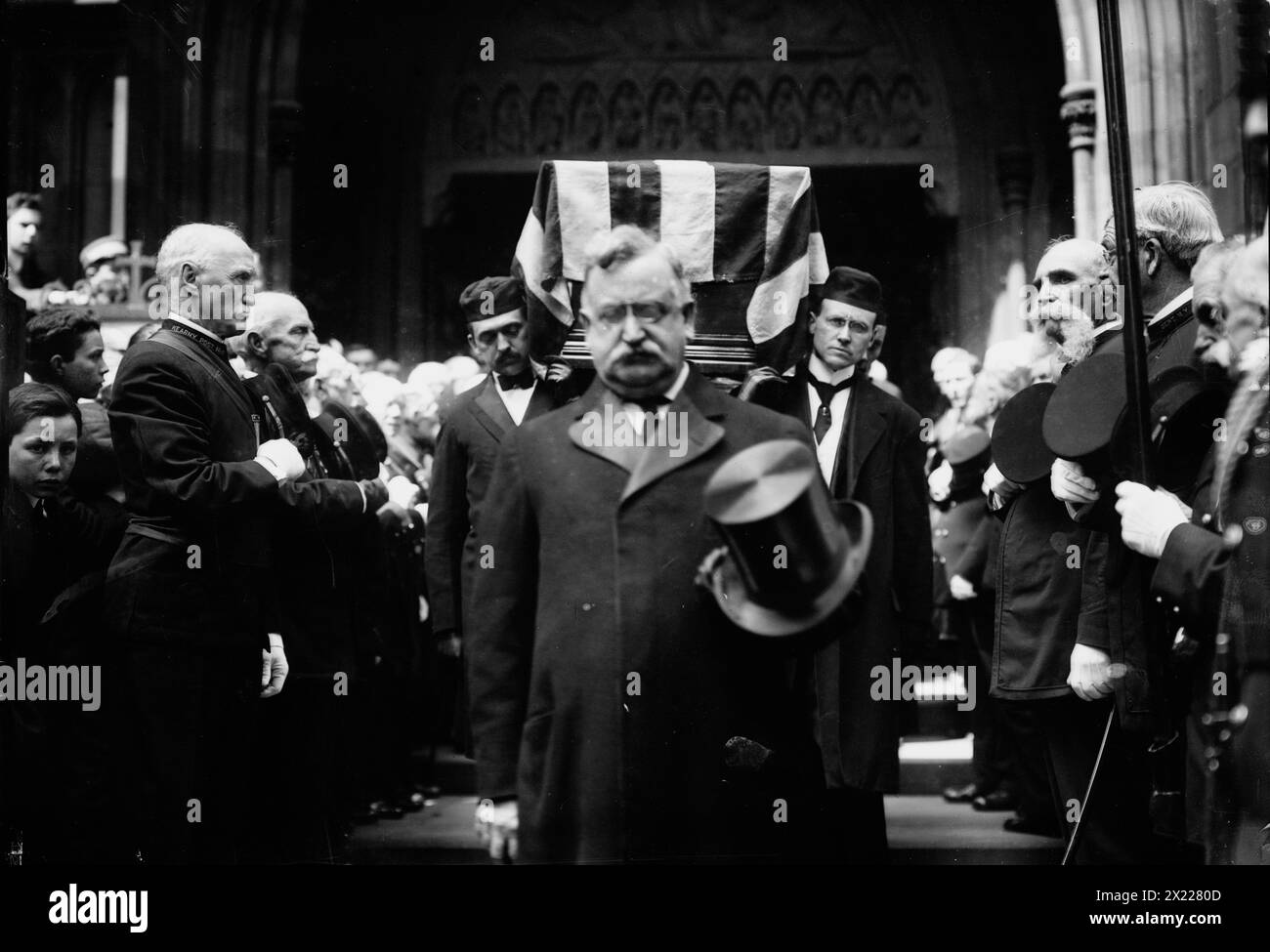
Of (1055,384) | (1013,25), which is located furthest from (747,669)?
(1013,25)

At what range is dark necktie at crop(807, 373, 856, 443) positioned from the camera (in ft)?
17.1

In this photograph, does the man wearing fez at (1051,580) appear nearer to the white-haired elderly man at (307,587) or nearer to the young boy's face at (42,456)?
the white-haired elderly man at (307,587)

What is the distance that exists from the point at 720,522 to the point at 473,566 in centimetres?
127

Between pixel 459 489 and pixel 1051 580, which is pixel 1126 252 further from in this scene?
pixel 459 489

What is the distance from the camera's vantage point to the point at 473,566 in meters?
5.13

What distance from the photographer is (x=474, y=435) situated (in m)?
5.22

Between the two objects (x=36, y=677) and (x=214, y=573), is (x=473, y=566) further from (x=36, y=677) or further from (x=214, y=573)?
(x=36, y=677)

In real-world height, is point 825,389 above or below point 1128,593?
above

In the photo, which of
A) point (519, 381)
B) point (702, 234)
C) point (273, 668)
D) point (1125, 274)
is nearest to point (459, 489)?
point (519, 381)

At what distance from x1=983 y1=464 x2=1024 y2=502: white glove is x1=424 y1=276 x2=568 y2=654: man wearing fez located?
1440 mm

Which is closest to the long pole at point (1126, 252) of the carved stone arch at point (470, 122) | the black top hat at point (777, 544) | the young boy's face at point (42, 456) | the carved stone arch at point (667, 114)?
the black top hat at point (777, 544)

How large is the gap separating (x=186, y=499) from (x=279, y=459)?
0.31 meters

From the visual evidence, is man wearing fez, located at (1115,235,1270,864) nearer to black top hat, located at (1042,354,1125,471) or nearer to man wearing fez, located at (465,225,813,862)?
black top hat, located at (1042,354,1125,471)
